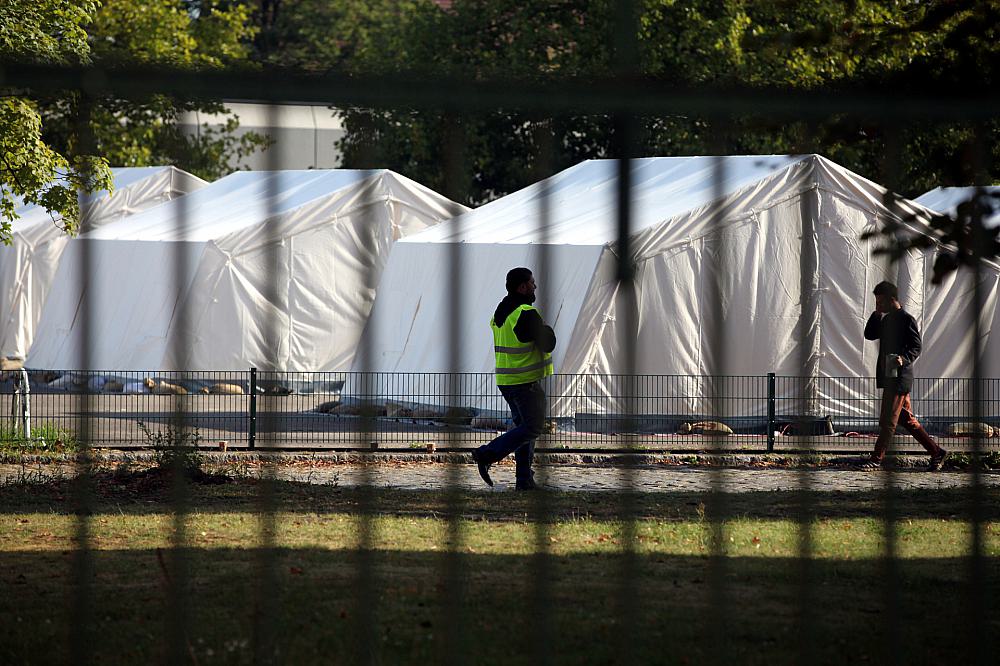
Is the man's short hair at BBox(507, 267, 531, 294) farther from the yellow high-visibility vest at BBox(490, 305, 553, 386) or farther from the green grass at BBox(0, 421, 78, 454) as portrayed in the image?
the green grass at BBox(0, 421, 78, 454)

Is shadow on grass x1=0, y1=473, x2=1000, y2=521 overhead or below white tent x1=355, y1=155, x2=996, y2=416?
below

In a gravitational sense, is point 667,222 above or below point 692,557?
above

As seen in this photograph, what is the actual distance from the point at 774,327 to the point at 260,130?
41.6 feet

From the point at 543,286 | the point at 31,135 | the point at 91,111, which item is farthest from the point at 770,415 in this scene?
the point at 91,111

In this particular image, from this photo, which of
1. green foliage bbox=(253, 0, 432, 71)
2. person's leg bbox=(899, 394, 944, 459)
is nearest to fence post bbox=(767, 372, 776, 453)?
person's leg bbox=(899, 394, 944, 459)

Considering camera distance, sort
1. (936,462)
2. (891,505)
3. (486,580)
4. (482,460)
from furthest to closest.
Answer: (936,462) < (482,460) < (486,580) < (891,505)

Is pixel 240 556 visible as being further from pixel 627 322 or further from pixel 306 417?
pixel 306 417

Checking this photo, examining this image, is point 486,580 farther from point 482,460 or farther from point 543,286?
point 482,460

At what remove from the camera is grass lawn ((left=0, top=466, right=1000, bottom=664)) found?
4238 millimetres

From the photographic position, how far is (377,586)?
626 cm

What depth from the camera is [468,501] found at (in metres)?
9.95

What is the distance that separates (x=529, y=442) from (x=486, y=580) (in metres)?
3.88

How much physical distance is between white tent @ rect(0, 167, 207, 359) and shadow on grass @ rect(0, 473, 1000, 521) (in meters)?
14.9

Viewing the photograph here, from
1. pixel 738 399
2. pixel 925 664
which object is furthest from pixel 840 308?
pixel 925 664
